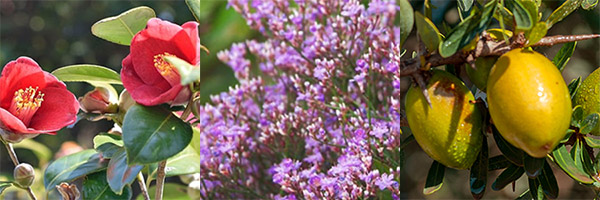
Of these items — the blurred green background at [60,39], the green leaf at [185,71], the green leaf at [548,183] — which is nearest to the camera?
the green leaf at [185,71]

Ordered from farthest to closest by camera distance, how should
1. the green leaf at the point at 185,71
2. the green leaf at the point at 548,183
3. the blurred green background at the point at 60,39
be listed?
the blurred green background at the point at 60,39, the green leaf at the point at 548,183, the green leaf at the point at 185,71

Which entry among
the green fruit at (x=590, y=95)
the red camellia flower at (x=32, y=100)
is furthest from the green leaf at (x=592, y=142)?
the red camellia flower at (x=32, y=100)

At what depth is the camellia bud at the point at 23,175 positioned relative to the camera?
0.47m

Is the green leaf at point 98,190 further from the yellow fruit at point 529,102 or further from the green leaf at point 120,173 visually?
the yellow fruit at point 529,102

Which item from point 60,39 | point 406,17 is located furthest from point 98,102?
point 60,39

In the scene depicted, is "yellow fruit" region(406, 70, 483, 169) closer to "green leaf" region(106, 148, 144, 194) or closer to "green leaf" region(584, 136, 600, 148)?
"green leaf" region(584, 136, 600, 148)

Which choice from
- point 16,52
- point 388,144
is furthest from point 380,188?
point 16,52

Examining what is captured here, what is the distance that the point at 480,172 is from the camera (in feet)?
1.49

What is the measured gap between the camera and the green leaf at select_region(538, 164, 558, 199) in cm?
45

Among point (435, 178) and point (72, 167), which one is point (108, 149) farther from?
point (435, 178)

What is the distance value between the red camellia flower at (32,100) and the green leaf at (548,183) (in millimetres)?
373

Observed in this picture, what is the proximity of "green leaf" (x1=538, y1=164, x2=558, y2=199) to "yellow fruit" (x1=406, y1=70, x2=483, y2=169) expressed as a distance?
0.24ft

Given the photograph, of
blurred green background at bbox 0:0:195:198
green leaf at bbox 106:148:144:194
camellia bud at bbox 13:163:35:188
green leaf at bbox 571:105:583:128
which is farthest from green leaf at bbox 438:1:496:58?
blurred green background at bbox 0:0:195:198

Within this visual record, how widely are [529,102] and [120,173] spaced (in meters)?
0.28
